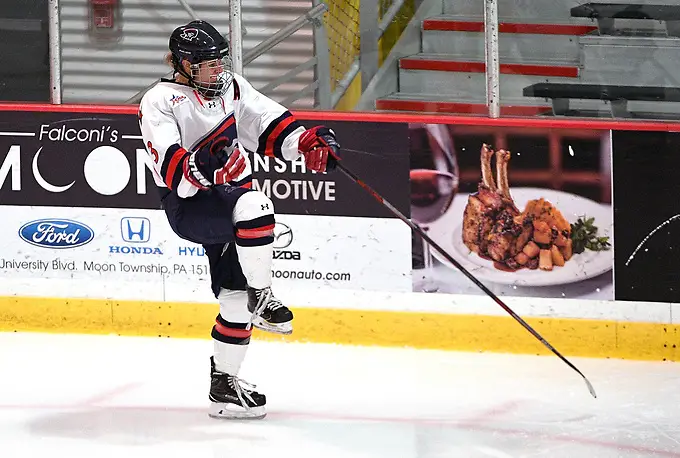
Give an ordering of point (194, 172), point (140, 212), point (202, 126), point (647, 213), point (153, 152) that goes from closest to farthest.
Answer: point (194, 172) → point (153, 152) → point (202, 126) → point (647, 213) → point (140, 212)

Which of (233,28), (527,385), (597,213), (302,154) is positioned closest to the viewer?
(302,154)

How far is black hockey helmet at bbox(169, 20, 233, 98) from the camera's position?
4141mm

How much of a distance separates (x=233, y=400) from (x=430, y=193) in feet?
4.68

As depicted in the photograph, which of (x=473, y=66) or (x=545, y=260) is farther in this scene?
(x=473, y=66)

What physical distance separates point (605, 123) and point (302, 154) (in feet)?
4.97

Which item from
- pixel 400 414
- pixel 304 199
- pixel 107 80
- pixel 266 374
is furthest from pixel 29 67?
pixel 400 414

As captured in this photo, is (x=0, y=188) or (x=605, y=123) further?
(x=0, y=188)

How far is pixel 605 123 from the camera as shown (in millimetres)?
5230

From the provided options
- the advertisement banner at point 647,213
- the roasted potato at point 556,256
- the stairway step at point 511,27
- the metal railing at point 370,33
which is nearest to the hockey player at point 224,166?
the metal railing at point 370,33

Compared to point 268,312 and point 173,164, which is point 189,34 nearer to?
point 173,164

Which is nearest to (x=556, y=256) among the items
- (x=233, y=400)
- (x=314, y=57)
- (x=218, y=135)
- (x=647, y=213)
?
(x=647, y=213)

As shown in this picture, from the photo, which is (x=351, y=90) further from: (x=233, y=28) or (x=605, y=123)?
(x=605, y=123)

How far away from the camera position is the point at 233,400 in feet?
14.7

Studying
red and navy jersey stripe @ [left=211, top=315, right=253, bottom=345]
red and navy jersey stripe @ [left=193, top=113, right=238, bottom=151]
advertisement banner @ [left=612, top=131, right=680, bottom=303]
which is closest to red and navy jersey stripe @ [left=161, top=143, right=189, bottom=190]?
red and navy jersey stripe @ [left=193, top=113, right=238, bottom=151]
